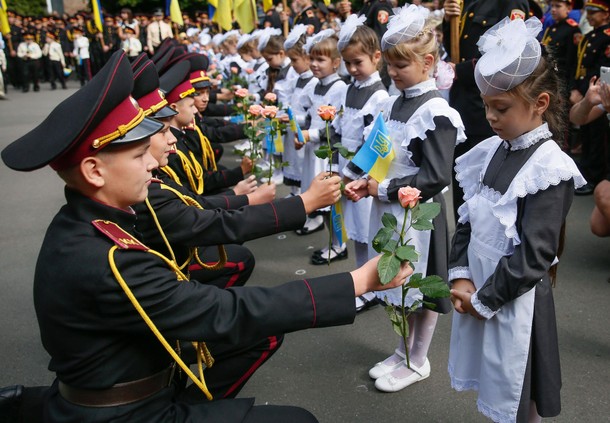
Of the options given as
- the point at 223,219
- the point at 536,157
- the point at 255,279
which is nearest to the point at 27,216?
the point at 255,279

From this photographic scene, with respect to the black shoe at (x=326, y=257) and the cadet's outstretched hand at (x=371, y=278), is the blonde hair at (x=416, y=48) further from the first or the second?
the black shoe at (x=326, y=257)

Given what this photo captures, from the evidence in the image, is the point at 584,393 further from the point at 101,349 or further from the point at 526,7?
the point at 526,7

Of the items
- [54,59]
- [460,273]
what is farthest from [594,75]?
[54,59]

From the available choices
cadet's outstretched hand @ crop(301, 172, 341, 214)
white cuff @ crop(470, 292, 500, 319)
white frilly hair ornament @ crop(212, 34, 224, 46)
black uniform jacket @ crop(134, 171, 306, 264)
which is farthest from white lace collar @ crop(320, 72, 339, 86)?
white frilly hair ornament @ crop(212, 34, 224, 46)

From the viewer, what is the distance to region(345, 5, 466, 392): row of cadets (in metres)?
2.85

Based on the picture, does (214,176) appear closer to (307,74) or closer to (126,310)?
(307,74)

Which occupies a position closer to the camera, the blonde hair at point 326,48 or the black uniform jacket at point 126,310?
the black uniform jacket at point 126,310

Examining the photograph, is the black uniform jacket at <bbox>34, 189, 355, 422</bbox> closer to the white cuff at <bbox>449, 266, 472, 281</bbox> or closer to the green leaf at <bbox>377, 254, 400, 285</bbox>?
the green leaf at <bbox>377, 254, 400, 285</bbox>

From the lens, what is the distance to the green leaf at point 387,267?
183 centimetres

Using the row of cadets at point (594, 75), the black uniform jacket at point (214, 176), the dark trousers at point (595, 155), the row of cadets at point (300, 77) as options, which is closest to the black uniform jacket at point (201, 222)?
the black uniform jacket at point (214, 176)

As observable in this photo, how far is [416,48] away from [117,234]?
1.89 m

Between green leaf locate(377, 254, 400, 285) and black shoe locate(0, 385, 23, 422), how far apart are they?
1.82 m

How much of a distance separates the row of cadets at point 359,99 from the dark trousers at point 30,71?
1879cm

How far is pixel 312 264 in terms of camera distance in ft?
16.4
